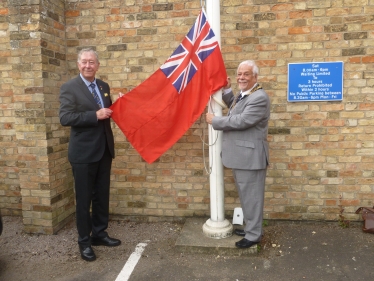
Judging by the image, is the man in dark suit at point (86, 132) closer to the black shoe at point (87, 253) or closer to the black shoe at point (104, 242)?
the black shoe at point (87, 253)

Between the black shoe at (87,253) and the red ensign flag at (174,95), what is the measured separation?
1114 millimetres

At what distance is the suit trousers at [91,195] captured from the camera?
3.44 metres

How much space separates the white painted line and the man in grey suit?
104 centimetres

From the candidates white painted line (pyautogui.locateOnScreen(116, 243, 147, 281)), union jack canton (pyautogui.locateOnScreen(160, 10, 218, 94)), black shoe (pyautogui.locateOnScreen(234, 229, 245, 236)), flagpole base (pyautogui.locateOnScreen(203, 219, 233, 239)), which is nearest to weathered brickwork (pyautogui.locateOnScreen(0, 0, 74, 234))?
white painted line (pyautogui.locateOnScreen(116, 243, 147, 281))

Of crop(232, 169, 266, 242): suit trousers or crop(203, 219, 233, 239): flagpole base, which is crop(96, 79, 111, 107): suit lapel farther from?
crop(203, 219, 233, 239): flagpole base

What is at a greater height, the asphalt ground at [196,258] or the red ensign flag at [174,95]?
the red ensign flag at [174,95]

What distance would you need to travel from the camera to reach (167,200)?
14.3 feet

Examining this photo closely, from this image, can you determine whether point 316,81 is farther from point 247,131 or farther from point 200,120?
point 200,120

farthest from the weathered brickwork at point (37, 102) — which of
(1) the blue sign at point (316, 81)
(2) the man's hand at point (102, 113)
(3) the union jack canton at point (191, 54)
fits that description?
(1) the blue sign at point (316, 81)

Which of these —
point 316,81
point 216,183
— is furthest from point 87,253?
point 316,81

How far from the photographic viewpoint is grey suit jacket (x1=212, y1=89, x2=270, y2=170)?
10.6 ft

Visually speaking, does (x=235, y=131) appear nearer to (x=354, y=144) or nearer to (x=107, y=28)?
(x=354, y=144)

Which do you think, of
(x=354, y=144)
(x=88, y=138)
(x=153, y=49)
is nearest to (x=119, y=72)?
(x=153, y=49)

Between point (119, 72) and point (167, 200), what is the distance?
5.69ft
